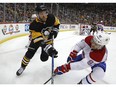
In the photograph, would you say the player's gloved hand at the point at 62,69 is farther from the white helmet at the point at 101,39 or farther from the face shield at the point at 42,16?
the face shield at the point at 42,16

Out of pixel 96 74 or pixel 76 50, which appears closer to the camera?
pixel 96 74

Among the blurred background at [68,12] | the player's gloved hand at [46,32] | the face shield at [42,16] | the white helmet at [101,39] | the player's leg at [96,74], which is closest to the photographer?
the white helmet at [101,39]

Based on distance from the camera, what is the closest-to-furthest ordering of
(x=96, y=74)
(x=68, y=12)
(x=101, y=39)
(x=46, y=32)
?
(x=101, y=39) → (x=96, y=74) → (x=46, y=32) → (x=68, y=12)

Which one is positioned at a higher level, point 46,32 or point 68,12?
point 46,32

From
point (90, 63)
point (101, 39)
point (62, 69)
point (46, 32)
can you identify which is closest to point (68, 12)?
point (46, 32)

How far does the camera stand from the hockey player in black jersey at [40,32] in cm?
193

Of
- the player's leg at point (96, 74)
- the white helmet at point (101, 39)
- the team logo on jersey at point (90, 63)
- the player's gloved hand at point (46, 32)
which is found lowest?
the player's leg at point (96, 74)


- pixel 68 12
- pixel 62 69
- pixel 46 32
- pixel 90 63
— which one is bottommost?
pixel 68 12

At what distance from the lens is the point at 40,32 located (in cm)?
204

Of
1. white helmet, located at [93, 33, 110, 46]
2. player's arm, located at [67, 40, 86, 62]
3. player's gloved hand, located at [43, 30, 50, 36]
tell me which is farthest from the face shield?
white helmet, located at [93, 33, 110, 46]

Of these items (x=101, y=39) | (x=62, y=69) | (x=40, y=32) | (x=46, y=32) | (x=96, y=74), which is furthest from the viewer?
(x=46, y=32)

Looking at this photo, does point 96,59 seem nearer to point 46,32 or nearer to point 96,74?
point 96,74

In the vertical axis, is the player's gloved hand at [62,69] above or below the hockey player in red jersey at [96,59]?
below

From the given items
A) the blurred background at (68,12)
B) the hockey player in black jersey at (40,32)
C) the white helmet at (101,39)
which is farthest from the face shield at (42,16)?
the blurred background at (68,12)
